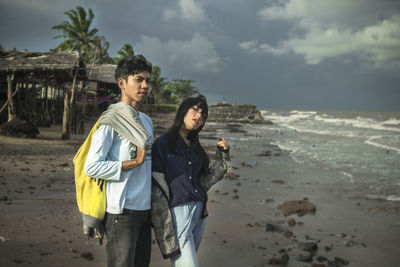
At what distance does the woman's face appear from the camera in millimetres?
2424

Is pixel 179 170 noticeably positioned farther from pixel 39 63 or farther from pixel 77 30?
pixel 77 30

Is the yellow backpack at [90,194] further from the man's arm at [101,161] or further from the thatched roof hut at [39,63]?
the thatched roof hut at [39,63]

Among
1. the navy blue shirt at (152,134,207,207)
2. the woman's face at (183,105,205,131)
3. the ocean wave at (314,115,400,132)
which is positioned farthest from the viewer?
the ocean wave at (314,115,400,132)

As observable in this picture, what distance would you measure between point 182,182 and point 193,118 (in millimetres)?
486

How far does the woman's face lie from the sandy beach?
2.15m

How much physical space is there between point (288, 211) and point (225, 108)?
47722 mm

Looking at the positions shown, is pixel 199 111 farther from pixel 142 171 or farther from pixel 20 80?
pixel 20 80

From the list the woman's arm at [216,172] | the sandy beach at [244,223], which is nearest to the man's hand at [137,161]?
the woman's arm at [216,172]

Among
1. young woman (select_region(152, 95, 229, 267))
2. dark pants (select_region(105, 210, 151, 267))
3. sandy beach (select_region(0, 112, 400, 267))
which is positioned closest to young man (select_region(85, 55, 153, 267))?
dark pants (select_region(105, 210, 151, 267))

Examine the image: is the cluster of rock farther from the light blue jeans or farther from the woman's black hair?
the light blue jeans

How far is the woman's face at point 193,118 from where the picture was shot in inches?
95.4

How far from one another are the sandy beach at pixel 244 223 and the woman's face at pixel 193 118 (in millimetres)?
2148

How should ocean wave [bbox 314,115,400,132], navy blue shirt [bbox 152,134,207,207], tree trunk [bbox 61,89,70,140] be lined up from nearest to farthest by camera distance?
navy blue shirt [bbox 152,134,207,207] → tree trunk [bbox 61,89,70,140] → ocean wave [bbox 314,115,400,132]

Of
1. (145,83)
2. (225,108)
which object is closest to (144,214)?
(145,83)
